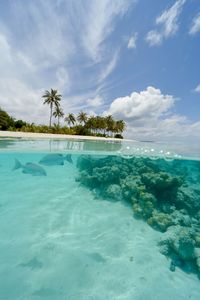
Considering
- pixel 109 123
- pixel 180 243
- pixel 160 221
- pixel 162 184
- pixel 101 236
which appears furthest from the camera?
pixel 109 123

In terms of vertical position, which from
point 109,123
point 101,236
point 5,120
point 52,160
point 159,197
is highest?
point 109,123

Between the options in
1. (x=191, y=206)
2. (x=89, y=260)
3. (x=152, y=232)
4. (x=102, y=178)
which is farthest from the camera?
(x=102, y=178)

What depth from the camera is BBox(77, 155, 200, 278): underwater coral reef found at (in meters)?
4.62

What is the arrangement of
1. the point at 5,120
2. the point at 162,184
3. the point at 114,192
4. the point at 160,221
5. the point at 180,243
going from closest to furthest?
the point at 180,243 < the point at 160,221 < the point at 162,184 < the point at 114,192 < the point at 5,120

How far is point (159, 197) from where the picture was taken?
7695 mm

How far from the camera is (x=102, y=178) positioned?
837 centimetres

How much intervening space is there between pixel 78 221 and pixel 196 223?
3.80 meters

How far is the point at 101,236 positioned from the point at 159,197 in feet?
11.4

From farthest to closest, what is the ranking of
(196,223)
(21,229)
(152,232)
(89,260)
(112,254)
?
1. (196,223)
2. (152,232)
3. (21,229)
4. (112,254)
5. (89,260)

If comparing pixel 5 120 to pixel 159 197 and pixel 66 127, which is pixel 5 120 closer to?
pixel 66 127

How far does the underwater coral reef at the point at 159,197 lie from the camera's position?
462 cm

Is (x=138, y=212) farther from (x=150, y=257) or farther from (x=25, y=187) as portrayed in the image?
(x=25, y=187)

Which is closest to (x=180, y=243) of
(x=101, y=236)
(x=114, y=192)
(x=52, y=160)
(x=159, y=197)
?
(x=101, y=236)

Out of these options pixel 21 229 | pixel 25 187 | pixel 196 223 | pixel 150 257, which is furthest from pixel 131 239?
pixel 25 187
